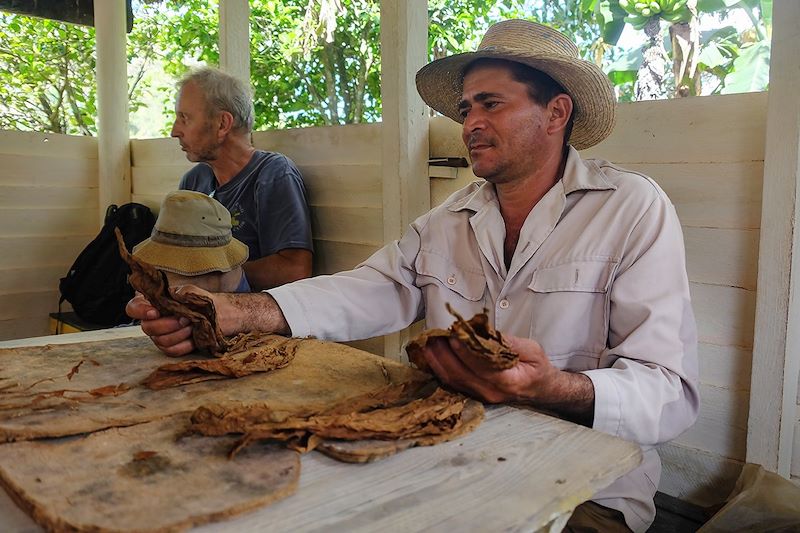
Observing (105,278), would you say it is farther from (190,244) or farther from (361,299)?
(361,299)

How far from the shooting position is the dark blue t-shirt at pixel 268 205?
2.99 m

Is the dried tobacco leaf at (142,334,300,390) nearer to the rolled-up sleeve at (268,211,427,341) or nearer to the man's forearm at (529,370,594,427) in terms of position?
the rolled-up sleeve at (268,211,427,341)

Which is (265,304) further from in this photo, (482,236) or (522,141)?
(522,141)

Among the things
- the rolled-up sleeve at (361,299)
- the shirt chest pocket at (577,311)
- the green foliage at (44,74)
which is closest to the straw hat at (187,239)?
the rolled-up sleeve at (361,299)

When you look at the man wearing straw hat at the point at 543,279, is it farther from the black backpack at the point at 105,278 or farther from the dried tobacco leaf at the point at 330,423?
the black backpack at the point at 105,278

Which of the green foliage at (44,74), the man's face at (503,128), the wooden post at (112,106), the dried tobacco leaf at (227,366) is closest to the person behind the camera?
the dried tobacco leaf at (227,366)

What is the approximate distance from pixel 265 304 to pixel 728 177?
1314mm

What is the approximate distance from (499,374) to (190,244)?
4.43 ft

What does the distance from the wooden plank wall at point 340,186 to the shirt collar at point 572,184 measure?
0.87 metres

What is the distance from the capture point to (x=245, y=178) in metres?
3.18

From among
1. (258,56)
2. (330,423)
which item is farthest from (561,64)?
(258,56)

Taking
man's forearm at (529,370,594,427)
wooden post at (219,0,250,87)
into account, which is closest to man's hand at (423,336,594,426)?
→ man's forearm at (529,370,594,427)

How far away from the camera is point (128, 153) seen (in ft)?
15.1

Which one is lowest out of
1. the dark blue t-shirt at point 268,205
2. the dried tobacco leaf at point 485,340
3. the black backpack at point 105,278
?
the black backpack at point 105,278
